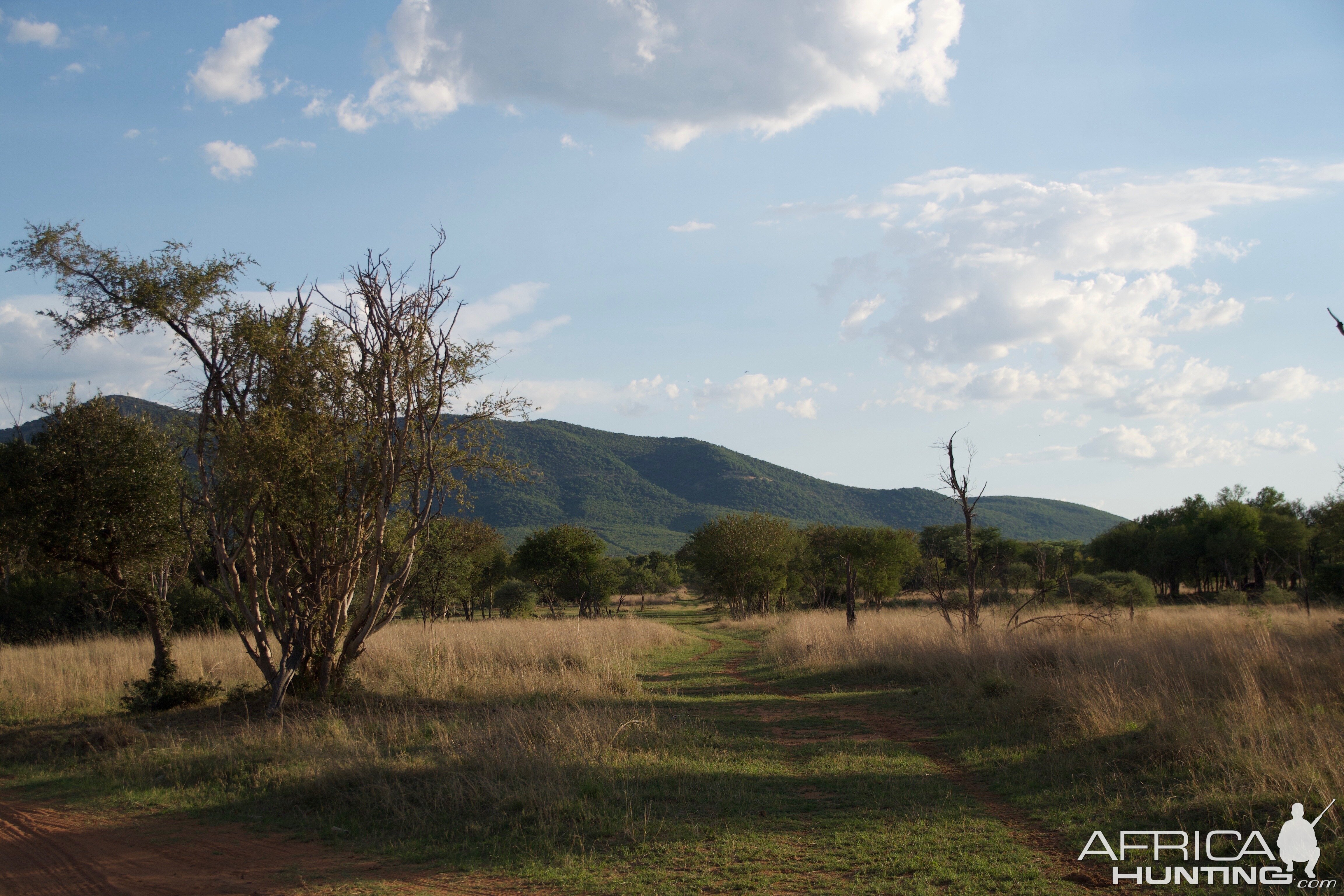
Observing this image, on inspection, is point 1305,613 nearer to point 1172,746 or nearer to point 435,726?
point 1172,746

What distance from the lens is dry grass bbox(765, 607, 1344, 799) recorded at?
6.48 m

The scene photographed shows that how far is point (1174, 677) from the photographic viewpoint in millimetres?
10125

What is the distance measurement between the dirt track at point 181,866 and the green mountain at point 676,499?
114886 mm

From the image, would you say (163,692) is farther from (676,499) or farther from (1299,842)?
(676,499)

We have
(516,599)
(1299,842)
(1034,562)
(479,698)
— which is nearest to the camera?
(1299,842)

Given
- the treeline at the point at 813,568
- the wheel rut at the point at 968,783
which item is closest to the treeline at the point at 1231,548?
the treeline at the point at 813,568

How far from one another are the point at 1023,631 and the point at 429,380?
1306cm

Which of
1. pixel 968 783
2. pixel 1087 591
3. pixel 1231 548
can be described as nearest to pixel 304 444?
pixel 968 783

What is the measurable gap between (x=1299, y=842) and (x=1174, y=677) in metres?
5.77

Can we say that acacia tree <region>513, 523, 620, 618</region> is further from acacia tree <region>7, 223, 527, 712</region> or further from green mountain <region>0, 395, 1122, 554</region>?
green mountain <region>0, 395, 1122, 554</region>

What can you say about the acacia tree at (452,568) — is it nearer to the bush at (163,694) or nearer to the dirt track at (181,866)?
the bush at (163,694)

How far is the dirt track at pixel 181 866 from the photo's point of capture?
16.2 ft

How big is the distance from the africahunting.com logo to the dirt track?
4014mm

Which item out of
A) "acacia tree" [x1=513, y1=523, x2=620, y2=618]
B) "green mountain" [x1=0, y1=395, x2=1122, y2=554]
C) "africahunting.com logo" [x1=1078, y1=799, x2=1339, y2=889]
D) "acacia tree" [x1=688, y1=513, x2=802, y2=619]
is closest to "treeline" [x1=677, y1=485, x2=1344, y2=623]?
"acacia tree" [x1=688, y1=513, x2=802, y2=619]
